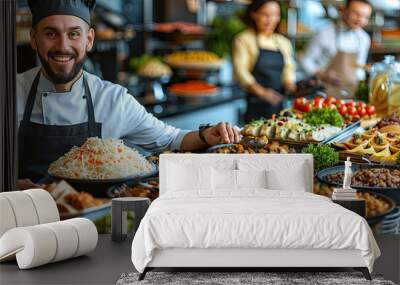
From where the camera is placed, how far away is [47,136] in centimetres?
738

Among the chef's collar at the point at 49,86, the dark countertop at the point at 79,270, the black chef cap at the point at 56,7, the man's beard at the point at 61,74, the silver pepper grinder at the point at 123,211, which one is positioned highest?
the black chef cap at the point at 56,7

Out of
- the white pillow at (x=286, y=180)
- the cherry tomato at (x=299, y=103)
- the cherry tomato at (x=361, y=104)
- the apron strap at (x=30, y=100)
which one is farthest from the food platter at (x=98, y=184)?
the cherry tomato at (x=361, y=104)

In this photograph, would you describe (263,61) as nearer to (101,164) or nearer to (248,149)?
(248,149)

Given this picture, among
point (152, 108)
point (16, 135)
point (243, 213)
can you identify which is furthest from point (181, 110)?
point (243, 213)

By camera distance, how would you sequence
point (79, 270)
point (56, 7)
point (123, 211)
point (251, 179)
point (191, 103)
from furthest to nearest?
point (191, 103) → point (56, 7) → point (123, 211) → point (251, 179) → point (79, 270)

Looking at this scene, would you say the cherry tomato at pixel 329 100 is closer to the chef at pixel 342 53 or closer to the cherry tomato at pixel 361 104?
the chef at pixel 342 53

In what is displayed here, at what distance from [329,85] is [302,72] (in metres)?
0.28

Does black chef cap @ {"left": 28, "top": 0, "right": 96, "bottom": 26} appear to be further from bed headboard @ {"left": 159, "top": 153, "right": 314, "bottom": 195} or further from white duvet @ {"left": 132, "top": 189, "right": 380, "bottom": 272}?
white duvet @ {"left": 132, "top": 189, "right": 380, "bottom": 272}

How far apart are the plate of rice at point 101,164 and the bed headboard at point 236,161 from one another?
0.42 metres

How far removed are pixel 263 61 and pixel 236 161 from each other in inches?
43.9

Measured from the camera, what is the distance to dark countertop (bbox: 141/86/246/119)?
7.44m

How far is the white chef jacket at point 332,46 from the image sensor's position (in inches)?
292

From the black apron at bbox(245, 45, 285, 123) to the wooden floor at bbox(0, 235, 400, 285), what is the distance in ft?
5.37

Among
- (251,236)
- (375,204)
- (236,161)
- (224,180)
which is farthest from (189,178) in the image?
(375,204)
